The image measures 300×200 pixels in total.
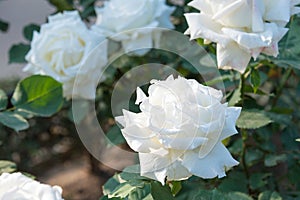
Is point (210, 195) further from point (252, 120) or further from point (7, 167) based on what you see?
point (7, 167)

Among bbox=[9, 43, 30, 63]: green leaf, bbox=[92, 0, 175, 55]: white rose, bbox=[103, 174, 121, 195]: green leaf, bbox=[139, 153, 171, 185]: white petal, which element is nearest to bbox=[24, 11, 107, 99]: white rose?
bbox=[92, 0, 175, 55]: white rose

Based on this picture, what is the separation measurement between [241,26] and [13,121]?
307 millimetres

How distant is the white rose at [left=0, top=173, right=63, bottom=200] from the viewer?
1.71 feet

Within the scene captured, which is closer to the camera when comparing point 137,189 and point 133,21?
point 137,189

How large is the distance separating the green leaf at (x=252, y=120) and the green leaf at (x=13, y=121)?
0.26 metres

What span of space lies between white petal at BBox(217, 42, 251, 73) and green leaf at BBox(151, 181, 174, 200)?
0.15 metres

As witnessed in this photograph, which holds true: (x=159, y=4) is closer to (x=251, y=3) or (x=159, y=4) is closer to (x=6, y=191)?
(x=251, y=3)

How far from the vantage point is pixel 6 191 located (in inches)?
20.7

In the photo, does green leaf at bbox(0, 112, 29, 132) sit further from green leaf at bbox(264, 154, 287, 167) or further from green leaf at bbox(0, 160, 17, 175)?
green leaf at bbox(264, 154, 287, 167)

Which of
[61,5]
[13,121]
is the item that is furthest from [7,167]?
[61,5]

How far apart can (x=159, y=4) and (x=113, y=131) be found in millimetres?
210

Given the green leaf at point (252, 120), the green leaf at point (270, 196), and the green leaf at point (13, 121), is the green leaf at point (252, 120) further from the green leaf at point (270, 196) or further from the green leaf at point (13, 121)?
the green leaf at point (13, 121)

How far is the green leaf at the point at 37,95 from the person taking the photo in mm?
776

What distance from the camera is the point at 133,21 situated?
34.8 inches
